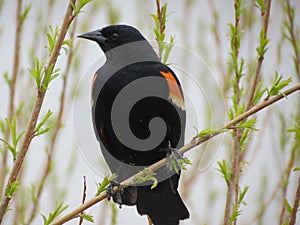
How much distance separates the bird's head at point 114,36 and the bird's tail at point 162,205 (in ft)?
2.43

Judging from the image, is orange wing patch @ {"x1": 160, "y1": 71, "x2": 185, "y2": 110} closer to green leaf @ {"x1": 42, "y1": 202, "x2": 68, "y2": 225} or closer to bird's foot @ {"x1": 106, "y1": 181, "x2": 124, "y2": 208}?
bird's foot @ {"x1": 106, "y1": 181, "x2": 124, "y2": 208}

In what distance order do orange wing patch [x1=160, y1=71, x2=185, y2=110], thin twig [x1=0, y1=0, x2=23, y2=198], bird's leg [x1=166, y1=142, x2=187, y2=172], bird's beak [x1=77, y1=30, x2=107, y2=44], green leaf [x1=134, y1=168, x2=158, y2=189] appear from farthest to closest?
bird's beak [x1=77, y1=30, x2=107, y2=44] → orange wing patch [x1=160, y1=71, x2=185, y2=110] → thin twig [x1=0, y1=0, x2=23, y2=198] → bird's leg [x1=166, y1=142, x2=187, y2=172] → green leaf [x1=134, y1=168, x2=158, y2=189]

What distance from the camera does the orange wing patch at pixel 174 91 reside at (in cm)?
206

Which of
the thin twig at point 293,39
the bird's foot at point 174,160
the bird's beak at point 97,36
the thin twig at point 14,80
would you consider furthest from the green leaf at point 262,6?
the thin twig at point 14,80

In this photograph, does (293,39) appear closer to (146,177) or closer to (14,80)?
(146,177)

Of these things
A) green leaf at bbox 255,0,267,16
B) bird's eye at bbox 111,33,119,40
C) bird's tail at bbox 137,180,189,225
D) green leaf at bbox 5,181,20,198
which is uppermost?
bird's eye at bbox 111,33,119,40

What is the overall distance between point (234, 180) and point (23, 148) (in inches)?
31.3

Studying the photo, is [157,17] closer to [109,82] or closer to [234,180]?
[109,82]

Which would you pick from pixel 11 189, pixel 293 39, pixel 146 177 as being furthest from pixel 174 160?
pixel 293 39

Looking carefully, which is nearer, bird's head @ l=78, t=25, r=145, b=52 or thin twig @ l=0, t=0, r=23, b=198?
thin twig @ l=0, t=0, r=23, b=198

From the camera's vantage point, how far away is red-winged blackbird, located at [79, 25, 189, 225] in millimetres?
2072

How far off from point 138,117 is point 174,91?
20cm

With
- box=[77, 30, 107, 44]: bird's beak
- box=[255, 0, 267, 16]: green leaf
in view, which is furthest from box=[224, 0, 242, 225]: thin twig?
box=[77, 30, 107, 44]: bird's beak

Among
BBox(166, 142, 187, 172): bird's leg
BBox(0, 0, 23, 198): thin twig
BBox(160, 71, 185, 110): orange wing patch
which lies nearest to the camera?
BBox(166, 142, 187, 172): bird's leg
